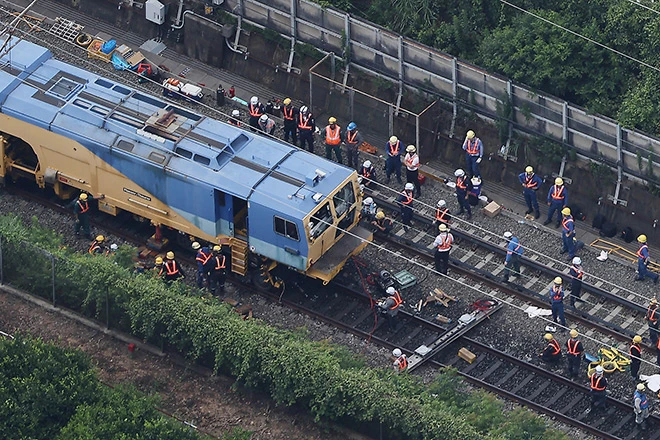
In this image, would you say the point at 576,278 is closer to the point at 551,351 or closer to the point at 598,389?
the point at 551,351

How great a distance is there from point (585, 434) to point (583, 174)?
9.18 meters

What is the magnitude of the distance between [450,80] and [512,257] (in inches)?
245

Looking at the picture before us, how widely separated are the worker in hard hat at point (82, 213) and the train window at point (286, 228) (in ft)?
16.6

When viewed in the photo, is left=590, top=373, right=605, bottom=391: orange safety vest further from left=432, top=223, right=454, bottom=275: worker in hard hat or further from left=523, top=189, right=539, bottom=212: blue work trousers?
left=523, top=189, right=539, bottom=212: blue work trousers

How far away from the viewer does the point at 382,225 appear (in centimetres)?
4319

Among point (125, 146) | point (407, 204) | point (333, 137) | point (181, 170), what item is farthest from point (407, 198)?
point (125, 146)

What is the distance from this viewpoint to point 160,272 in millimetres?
40062

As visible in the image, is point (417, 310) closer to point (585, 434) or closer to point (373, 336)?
point (373, 336)

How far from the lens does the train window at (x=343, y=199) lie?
4041 cm

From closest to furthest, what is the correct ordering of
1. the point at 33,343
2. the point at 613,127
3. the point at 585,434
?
the point at 33,343 < the point at 585,434 < the point at 613,127

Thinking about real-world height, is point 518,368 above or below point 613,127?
below

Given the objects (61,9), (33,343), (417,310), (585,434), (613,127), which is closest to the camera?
(33,343)

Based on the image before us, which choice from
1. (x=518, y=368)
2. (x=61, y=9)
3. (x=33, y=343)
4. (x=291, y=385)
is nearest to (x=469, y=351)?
(x=518, y=368)

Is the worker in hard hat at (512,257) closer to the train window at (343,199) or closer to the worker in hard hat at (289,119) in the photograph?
the train window at (343,199)
